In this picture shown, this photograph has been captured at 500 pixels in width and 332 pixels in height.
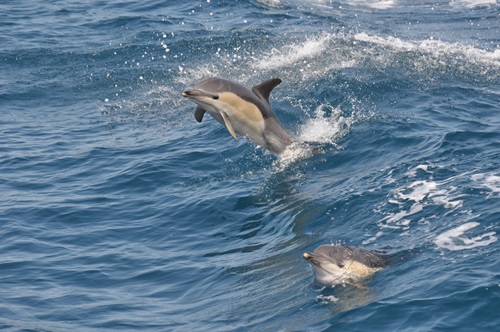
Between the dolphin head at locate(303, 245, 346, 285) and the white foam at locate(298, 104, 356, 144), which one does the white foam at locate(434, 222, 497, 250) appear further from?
the white foam at locate(298, 104, 356, 144)

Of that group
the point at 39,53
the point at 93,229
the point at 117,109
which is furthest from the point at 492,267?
the point at 39,53

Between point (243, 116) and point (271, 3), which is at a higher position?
point (243, 116)

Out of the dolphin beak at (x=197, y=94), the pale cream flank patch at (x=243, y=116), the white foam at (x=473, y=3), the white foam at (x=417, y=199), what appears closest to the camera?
the white foam at (x=417, y=199)

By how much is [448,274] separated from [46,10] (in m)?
25.4

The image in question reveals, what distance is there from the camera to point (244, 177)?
59.4ft

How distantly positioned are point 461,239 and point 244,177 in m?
6.24

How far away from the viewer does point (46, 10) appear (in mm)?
33625

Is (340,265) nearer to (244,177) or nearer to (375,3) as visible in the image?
(244,177)

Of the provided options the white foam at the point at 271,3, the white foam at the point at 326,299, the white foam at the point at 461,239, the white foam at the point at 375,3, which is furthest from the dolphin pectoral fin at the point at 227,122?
the white foam at the point at 375,3

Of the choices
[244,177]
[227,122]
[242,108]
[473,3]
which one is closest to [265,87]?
[242,108]

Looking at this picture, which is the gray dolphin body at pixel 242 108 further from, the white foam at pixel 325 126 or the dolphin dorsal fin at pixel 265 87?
the white foam at pixel 325 126

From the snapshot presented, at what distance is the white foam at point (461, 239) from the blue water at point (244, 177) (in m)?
0.03

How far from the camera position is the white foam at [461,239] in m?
12.5

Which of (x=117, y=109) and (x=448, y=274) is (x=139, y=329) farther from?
(x=117, y=109)
